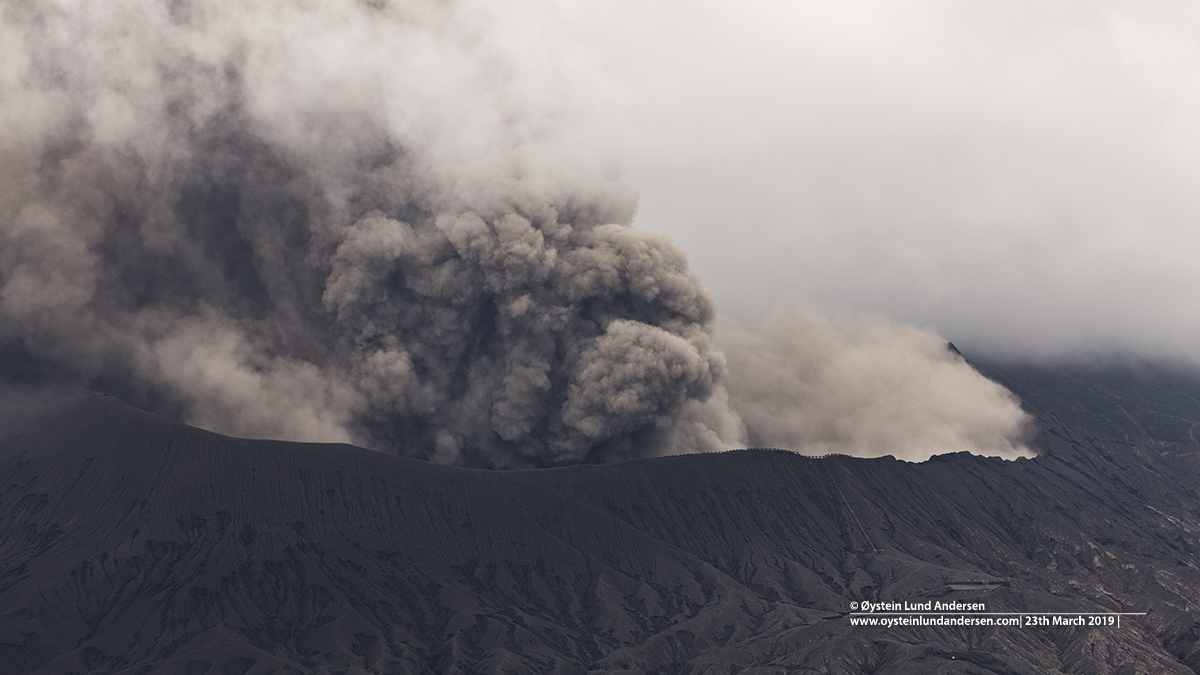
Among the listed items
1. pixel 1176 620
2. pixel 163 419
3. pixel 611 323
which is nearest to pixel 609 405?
pixel 611 323

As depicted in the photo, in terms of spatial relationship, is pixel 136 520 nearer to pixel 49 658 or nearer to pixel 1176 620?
pixel 49 658

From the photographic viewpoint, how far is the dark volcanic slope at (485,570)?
71875 mm

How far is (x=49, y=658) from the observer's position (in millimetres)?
65750

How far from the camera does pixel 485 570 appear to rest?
85125mm

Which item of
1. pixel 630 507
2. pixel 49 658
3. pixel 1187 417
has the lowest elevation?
pixel 49 658

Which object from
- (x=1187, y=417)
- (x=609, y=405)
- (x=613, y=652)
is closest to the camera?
(x=613, y=652)

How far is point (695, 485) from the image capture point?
99062 mm

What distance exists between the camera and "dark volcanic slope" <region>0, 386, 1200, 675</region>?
7188 centimetres

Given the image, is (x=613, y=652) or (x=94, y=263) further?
(x=94, y=263)

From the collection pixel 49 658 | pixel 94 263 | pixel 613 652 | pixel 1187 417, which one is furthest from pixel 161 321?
pixel 1187 417

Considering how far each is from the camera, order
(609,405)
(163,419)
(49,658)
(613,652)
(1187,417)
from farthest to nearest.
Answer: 1. (1187,417)
2. (609,405)
3. (163,419)
4. (613,652)
5. (49,658)

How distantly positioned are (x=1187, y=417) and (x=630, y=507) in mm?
112110

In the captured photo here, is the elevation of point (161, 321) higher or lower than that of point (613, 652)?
higher

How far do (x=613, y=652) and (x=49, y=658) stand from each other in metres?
37.0
